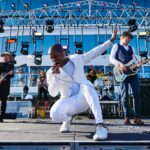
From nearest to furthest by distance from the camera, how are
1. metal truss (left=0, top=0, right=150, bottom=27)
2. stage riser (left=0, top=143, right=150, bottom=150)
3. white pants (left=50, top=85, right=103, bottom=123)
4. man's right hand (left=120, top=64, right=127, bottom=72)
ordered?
stage riser (left=0, top=143, right=150, bottom=150), white pants (left=50, top=85, right=103, bottom=123), man's right hand (left=120, top=64, right=127, bottom=72), metal truss (left=0, top=0, right=150, bottom=27)

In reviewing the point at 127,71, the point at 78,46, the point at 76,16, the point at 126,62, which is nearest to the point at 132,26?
the point at 76,16

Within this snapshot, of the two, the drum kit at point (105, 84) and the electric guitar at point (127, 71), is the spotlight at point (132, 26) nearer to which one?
the drum kit at point (105, 84)

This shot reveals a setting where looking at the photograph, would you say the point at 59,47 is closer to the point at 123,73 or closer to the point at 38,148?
the point at 38,148

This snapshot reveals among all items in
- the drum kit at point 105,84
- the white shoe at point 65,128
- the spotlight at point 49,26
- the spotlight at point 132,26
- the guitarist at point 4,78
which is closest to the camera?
the white shoe at point 65,128

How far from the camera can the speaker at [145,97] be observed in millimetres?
6788

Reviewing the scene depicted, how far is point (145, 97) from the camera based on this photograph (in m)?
6.84

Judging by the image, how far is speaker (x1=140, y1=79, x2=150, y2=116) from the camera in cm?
679

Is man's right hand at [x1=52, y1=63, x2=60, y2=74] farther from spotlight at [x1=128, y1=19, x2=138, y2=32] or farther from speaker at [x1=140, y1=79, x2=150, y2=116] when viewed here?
spotlight at [x1=128, y1=19, x2=138, y2=32]

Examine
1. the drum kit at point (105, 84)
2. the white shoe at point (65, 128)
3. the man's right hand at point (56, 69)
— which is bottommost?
the white shoe at point (65, 128)

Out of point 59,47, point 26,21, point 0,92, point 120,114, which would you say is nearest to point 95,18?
point 26,21

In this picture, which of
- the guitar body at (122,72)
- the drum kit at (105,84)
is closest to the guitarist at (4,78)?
the guitar body at (122,72)

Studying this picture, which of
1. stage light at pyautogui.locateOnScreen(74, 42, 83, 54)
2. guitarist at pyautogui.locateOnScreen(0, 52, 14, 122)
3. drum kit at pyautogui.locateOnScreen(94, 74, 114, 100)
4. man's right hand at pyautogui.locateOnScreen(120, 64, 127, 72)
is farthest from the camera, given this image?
stage light at pyautogui.locateOnScreen(74, 42, 83, 54)

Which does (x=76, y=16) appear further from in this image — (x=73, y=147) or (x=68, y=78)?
(x=73, y=147)

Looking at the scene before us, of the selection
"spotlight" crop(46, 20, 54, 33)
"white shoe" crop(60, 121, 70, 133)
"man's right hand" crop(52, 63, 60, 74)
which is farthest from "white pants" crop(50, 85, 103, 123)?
"spotlight" crop(46, 20, 54, 33)
